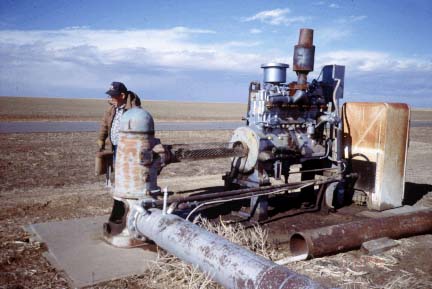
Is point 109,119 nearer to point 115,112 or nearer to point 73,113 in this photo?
point 115,112

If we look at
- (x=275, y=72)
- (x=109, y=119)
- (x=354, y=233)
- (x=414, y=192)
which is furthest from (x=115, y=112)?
(x=414, y=192)

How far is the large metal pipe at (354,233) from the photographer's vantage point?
5.06m

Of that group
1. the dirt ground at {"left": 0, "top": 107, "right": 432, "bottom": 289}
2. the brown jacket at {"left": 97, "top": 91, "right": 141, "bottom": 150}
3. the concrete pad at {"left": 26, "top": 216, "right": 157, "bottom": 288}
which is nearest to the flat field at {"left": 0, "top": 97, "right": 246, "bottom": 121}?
the dirt ground at {"left": 0, "top": 107, "right": 432, "bottom": 289}

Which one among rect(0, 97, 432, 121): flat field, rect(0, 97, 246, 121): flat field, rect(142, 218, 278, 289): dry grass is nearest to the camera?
rect(142, 218, 278, 289): dry grass

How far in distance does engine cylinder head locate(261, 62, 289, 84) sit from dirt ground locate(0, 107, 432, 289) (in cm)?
227

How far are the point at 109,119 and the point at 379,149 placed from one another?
4.72 m

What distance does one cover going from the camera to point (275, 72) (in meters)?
6.64

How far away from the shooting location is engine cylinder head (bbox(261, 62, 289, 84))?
260 inches

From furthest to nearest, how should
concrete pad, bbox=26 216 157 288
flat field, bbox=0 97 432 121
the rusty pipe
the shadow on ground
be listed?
flat field, bbox=0 97 432 121, the shadow on ground, the rusty pipe, concrete pad, bbox=26 216 157 288

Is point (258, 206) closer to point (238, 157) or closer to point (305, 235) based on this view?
point (238, 157)

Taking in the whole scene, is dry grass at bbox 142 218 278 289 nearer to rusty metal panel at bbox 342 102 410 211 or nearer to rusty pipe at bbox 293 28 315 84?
rusty pipe at bbox 293 28 315 84

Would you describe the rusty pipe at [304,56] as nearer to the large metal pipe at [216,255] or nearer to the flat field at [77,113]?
the large metal pipe at [216,255]

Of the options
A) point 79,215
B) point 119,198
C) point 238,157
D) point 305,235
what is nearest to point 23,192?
point 79,215

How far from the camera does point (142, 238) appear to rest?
201 inches
